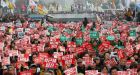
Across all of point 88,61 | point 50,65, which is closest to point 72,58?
point 88,61

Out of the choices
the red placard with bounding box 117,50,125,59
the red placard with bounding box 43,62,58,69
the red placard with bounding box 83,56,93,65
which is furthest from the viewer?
the red placard with bounding box 117,50,125,59

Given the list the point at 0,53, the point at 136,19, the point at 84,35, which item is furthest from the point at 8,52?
the point at 136,19

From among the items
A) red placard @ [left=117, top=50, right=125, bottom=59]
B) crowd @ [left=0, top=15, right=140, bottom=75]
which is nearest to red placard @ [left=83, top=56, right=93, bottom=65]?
crowd @ [left=0, top=15, right=140, bottom=75]

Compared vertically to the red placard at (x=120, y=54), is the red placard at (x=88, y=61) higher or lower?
higher

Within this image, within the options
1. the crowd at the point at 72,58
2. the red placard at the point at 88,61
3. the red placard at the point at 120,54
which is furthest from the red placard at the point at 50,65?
the red placard at the point at 120,54

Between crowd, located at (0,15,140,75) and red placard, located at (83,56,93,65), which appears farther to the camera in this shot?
red placard, located at (83,56,93,65)

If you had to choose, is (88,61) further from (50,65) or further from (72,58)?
(50,65)

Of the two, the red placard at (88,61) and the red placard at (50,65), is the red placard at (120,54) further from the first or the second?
the red placard at (50,65)

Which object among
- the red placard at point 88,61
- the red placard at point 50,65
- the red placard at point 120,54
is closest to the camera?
the red placard at point 50,65

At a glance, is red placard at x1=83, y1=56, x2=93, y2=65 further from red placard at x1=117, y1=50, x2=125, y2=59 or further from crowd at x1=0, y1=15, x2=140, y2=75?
red placard at x1=117, y1=50, x2=125, y2=59

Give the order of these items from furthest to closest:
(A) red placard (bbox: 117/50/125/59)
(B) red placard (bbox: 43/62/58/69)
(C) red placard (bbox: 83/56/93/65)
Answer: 1. (A) red placard (bbox: 117/50/125/59)
2. (C) red placard (bbox: 83/56/93/65)
3. (B) red placard (bbox: 43/62/58/69)

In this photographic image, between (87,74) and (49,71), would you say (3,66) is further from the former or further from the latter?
(87,74)

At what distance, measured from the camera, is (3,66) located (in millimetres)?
17078

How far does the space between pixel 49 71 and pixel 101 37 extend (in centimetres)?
867
